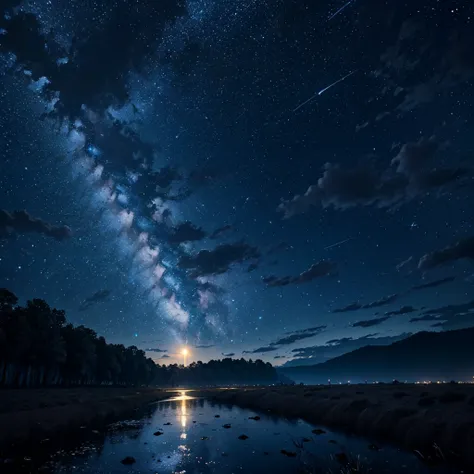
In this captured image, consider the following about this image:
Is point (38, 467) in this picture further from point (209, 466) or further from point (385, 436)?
point (385, 436)

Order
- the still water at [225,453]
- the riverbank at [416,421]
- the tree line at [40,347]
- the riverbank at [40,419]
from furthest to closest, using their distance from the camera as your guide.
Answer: the tree line at [40,347]
the riverbank at [40,419]
the riverbank at [416,421]
the still water at [225,453]

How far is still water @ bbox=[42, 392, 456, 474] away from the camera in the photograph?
2162cm

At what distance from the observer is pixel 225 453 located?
26547 mm

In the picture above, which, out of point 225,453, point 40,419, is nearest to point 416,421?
point 225,453

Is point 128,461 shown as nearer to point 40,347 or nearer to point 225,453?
point 225,453

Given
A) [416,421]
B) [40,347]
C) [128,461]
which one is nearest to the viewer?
[128,461]

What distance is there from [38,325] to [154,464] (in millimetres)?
68135

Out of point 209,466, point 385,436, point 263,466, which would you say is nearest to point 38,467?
point 209,466

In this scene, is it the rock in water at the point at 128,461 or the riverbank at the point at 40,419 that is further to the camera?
the riverbank at the point at 40,419

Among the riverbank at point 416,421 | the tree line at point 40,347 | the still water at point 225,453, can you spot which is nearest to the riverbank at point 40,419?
the still water at point 225,453

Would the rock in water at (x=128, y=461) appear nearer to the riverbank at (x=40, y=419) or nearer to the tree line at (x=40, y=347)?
the riverbank at (x=40, y=419)

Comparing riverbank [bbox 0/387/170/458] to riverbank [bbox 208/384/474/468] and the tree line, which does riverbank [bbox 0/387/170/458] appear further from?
riverbank [bbox 208/384/474/468]

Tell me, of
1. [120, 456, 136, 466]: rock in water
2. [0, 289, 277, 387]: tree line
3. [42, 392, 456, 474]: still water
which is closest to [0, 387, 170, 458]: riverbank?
[42, 392, 456, 474]: still water

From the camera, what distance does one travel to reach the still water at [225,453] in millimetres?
21625
